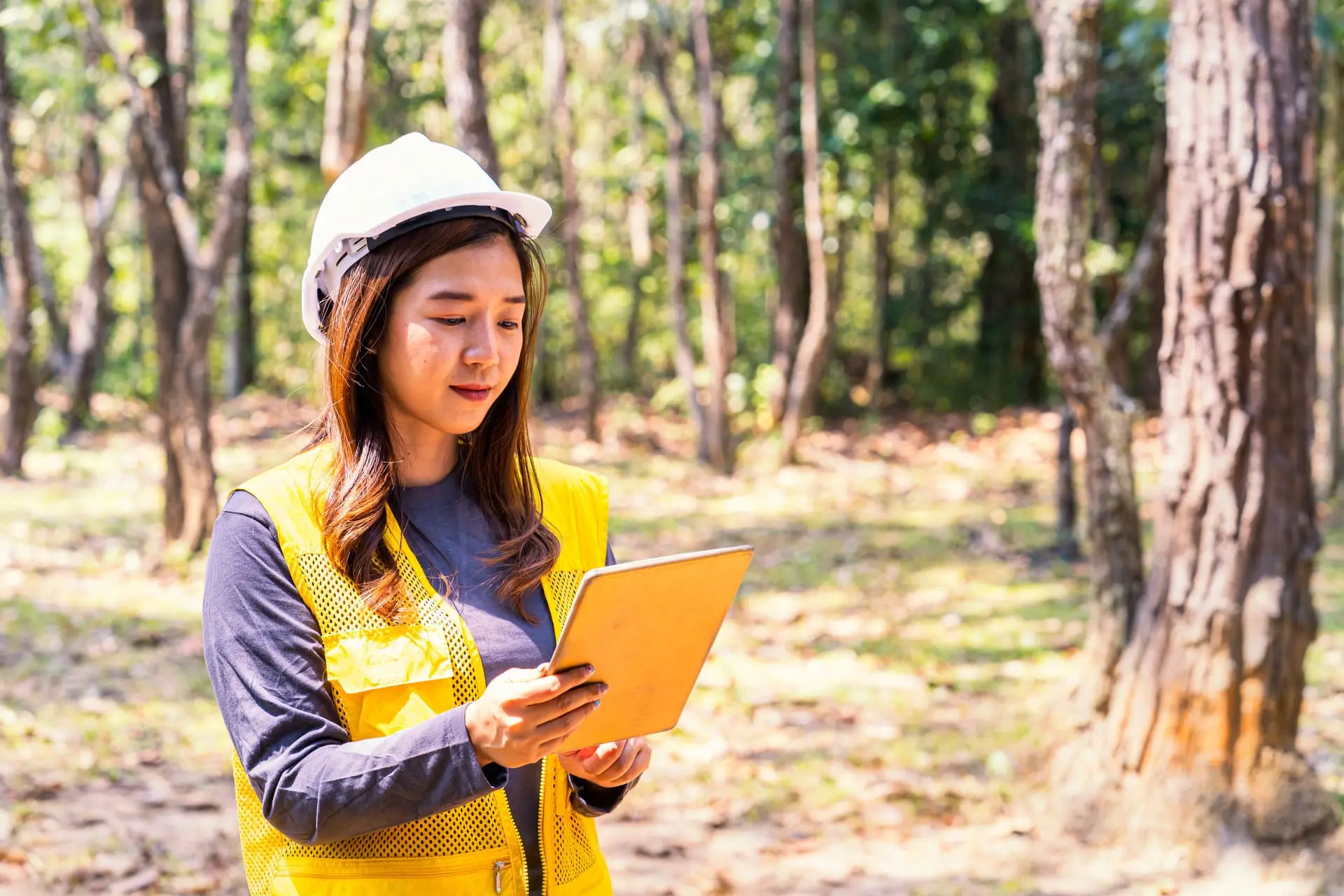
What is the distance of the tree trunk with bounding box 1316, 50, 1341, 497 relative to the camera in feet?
32.4

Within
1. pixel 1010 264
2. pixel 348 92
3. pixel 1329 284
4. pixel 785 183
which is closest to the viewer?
pixel 1329 284

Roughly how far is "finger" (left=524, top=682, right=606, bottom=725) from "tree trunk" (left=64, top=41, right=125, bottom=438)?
42.0ft

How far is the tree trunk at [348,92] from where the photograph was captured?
9.54 meters

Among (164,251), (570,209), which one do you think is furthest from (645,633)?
(570,209)

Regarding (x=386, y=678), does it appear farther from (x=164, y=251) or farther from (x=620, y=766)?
(x=164, y=251)

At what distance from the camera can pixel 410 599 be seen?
181cm

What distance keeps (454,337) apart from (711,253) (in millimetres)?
11020

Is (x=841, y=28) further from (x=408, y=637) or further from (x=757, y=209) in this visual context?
(x=408, y=637)

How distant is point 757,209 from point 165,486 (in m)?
8.16

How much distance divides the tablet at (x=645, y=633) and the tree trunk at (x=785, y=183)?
38.5ft

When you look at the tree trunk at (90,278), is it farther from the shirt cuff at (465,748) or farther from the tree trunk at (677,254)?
the shirt cuff at (465,748)

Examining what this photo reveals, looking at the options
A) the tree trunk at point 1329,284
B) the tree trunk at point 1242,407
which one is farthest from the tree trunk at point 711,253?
the tree trunk at point 1242,407

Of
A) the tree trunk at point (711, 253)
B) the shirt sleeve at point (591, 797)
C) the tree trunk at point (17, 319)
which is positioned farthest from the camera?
the tree trunk at point (711, 253)

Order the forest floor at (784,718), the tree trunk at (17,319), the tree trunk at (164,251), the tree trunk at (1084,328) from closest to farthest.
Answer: the forest floor at (784,718) → the tree trunk at (1084,328) → the tree trunk at (164,251) → the tree trunk at (17,319)
